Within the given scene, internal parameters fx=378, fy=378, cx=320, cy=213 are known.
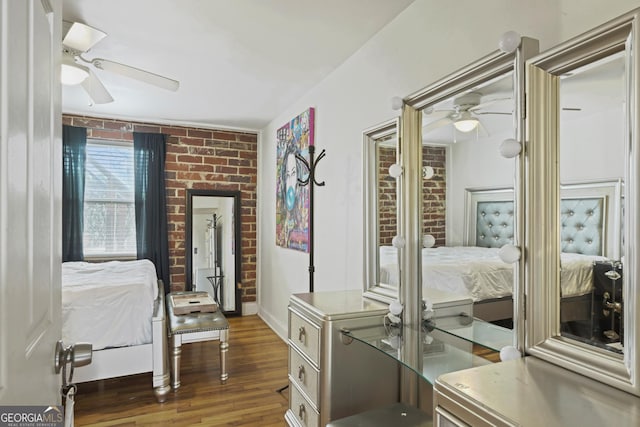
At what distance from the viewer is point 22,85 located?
2.04ft

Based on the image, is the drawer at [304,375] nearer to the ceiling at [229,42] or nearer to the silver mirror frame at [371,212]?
the silver mirror frame at [371,212]

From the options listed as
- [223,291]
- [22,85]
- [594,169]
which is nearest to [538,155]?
[594,169]

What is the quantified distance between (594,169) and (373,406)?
1.38 m

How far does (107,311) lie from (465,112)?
8.06ft

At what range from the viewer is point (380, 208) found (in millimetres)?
2072

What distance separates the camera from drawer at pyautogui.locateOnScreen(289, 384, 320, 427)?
1783 millimetres

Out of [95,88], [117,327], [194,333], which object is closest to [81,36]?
[95,88]

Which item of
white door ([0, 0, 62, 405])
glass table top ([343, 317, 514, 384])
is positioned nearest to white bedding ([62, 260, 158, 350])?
glass table top ([343, 317, 514, 384])

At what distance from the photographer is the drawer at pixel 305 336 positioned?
1.76 meters

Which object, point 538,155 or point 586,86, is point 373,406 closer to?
point 538,155

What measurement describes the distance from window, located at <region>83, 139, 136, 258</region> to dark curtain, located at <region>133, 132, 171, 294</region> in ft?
0.32

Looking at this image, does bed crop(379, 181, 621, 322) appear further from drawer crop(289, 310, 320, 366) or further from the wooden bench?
the wooden bench

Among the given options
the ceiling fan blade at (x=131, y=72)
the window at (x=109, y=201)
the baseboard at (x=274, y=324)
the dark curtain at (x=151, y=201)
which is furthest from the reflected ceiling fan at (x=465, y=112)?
the window at (x=109, y=201)

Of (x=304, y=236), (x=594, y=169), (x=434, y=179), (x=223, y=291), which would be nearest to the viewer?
(x=594, y=169)
